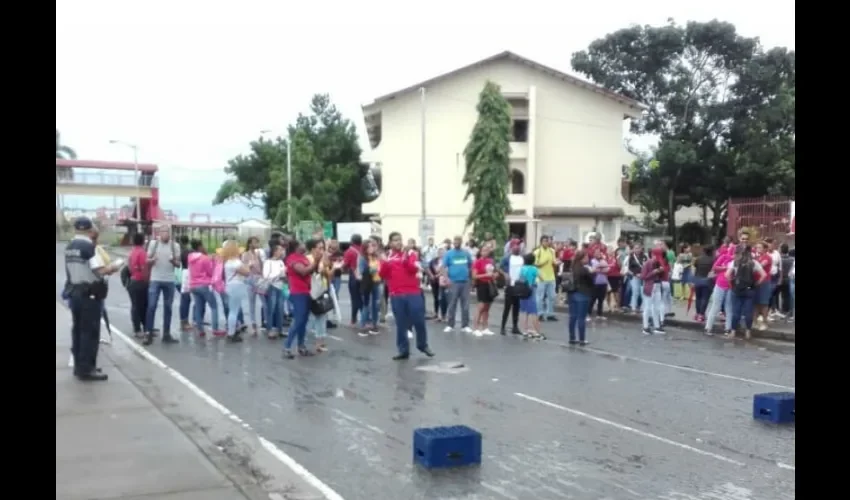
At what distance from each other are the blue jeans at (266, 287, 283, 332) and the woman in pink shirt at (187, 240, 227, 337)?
88 cm

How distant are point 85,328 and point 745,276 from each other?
37.6ft

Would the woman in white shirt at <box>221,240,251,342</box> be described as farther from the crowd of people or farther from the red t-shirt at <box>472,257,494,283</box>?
the red t-shirt at <box>472,257,494,283</box>

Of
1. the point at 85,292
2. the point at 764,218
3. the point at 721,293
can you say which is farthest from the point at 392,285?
the point at 764,218

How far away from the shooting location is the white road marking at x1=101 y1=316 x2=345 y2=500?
6.73 metres

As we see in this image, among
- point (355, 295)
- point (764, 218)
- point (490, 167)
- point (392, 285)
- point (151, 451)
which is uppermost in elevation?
point (490, 167)

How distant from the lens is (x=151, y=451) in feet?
24.1

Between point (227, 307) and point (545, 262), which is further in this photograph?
point (545, 262)

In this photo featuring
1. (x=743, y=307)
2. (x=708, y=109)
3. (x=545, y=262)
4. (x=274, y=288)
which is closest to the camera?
(x=274, y=288)

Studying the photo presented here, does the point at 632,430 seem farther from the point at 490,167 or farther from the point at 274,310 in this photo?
the point at 490,167

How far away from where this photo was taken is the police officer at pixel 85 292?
1054 cm

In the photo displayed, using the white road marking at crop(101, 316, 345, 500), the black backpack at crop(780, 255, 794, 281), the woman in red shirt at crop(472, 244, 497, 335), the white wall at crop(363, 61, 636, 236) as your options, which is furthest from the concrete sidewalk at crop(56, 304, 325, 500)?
A: the white wall at crop(363, 61, 636, 236)

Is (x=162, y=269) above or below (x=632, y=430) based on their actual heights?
above

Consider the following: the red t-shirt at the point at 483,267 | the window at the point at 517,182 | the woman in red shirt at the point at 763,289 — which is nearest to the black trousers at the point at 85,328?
the red t-shirt at the point at 483,267
